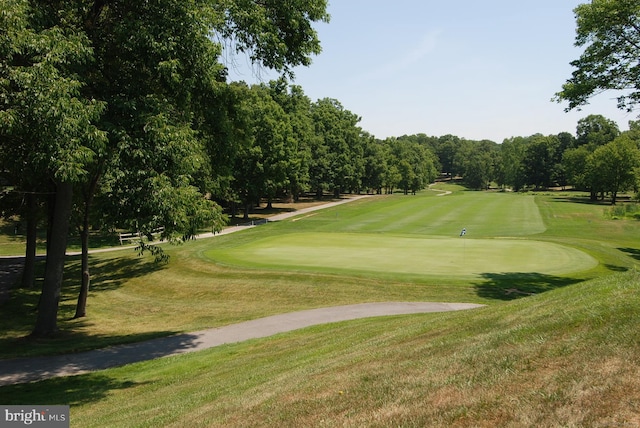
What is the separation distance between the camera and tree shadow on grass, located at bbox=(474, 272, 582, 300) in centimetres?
1935

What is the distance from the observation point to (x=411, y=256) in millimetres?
27688

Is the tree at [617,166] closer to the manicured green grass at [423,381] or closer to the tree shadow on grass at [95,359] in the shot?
the manicured green grass at [423,381]

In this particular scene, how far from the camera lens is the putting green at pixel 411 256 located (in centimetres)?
2420

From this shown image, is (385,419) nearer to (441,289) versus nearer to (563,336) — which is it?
(563,336)

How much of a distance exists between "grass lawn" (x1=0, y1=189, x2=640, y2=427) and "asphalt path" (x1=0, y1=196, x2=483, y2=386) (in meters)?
0.79

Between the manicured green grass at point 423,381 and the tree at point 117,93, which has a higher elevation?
the tree at point 117,93

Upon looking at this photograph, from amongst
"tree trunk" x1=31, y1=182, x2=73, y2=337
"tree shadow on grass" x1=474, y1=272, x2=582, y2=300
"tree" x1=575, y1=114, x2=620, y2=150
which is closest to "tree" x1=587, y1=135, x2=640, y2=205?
"tree" x1=575, y1=114, x2=620, y2=150

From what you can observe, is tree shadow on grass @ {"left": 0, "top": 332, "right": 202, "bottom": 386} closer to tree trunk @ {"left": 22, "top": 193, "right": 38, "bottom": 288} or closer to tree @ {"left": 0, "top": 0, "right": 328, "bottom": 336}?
tree @ {"left": 0, "top": 0, "right": 328, "bottom": 336}

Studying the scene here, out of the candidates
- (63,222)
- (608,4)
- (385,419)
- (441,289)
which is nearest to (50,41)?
(63,222)

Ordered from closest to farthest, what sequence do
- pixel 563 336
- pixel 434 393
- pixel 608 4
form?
pixel 434 393 < pixel 563 336 < pixel 608 4

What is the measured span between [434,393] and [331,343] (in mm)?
6661

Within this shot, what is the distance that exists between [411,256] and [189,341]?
631 inches

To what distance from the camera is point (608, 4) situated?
21844mm

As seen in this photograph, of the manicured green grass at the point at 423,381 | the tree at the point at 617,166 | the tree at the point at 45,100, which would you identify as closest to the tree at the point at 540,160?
the tree at the point at 617,166
